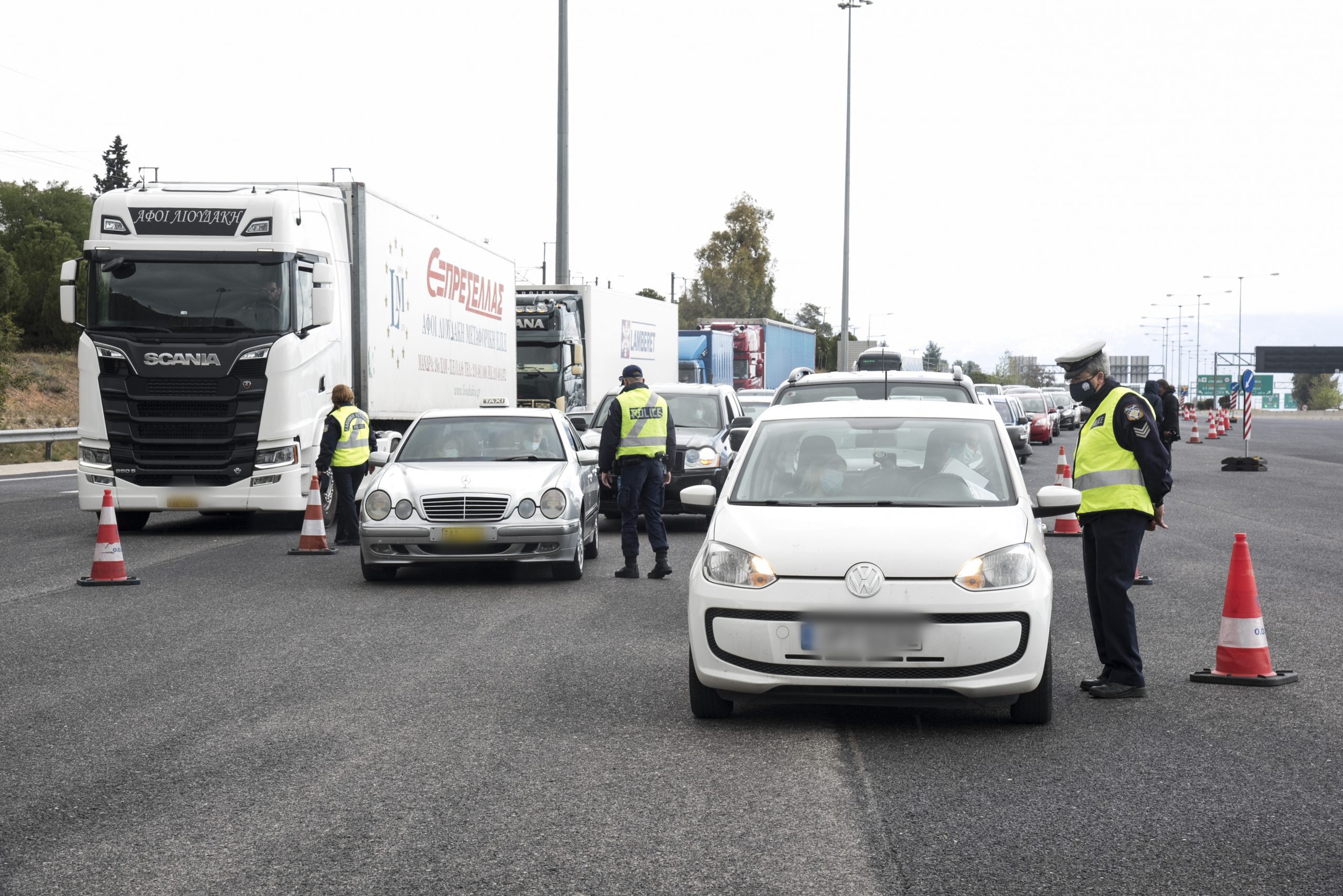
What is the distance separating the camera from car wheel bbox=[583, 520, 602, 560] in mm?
13422

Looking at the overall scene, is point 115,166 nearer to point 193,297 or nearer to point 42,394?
point 42,394

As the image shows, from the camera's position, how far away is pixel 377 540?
37.5 feet

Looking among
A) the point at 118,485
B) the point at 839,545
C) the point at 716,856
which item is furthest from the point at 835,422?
the point at 118,485

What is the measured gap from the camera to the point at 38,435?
97.9 ft

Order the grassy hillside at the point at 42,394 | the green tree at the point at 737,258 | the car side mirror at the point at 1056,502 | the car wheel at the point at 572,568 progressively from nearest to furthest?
the car side mirror at the point at 1056,502
the car wheel at the point at 572,568
the grassy hillside at the point at 42,394
the green tree at the point at 737,258

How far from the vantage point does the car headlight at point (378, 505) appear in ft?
37.8

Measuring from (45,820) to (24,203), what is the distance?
270 feet

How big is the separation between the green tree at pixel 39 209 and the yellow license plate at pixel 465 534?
72.9 metres

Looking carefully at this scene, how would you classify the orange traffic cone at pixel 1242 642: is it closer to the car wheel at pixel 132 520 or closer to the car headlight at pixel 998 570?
the car headlight at pixel 998 570

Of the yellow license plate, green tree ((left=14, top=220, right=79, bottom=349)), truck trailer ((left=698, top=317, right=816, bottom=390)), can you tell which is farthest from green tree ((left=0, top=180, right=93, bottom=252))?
the yellow license plate

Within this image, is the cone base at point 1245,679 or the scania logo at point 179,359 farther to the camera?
the scania logo at point 179,359

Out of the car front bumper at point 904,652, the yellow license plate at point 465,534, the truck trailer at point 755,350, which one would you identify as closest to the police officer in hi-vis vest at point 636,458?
the yellow license plate at point 465,534

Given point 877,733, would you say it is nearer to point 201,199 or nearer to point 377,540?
point 377,540

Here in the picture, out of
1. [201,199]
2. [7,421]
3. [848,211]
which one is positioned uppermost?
[848,211]
